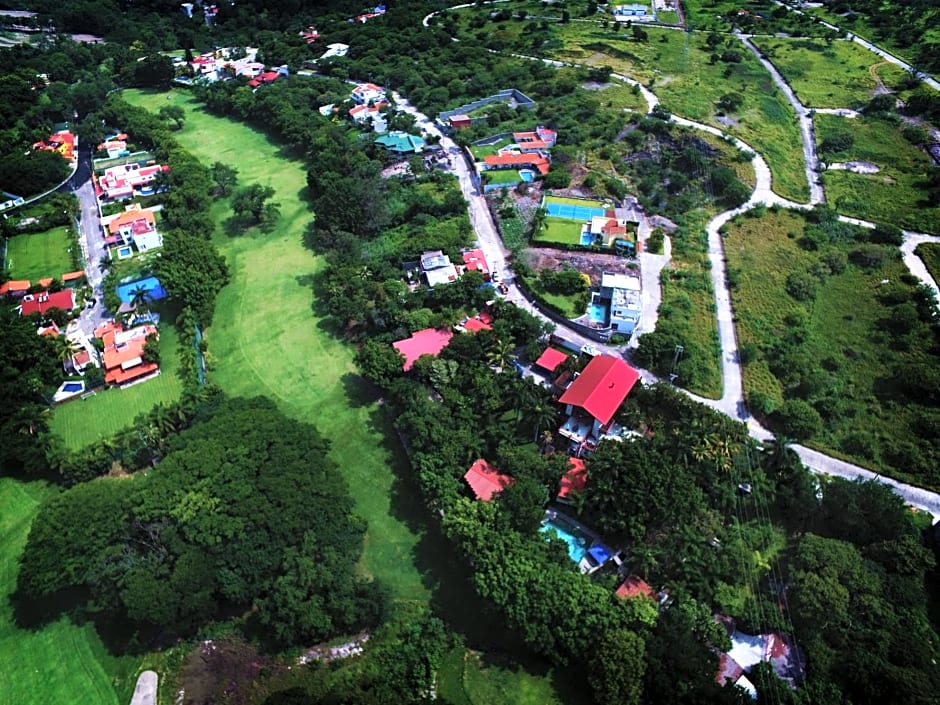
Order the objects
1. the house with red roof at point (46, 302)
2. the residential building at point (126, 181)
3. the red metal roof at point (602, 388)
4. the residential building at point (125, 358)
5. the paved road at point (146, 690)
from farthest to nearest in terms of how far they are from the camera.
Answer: the residential building at point (126, 181)
the house with red roof at point (46, 302)
the residential building at point (125, 358)
the red metal roof at point (602, 388)
the paved road at point (146, 690)

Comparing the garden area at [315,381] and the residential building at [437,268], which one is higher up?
the residential building at [437,268]

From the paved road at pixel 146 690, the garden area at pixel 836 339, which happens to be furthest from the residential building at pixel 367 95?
the paved road at pixel 146 690

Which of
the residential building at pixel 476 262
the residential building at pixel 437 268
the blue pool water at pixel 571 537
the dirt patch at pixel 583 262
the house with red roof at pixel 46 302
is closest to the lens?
the blue pool water at pixel 571 537

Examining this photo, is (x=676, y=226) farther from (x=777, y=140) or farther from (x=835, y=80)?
(x=835, y=80)

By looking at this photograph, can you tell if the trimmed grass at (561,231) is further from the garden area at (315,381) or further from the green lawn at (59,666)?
the green lawn at (59,666)

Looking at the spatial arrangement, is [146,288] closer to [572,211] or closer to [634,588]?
[572,211]

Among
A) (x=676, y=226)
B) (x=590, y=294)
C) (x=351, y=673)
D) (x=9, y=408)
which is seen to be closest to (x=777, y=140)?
(x=676, y=226)

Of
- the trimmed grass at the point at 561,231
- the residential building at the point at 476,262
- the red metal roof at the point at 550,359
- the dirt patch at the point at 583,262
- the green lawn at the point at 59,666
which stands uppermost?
the trimmed grass at the point at 561,231
